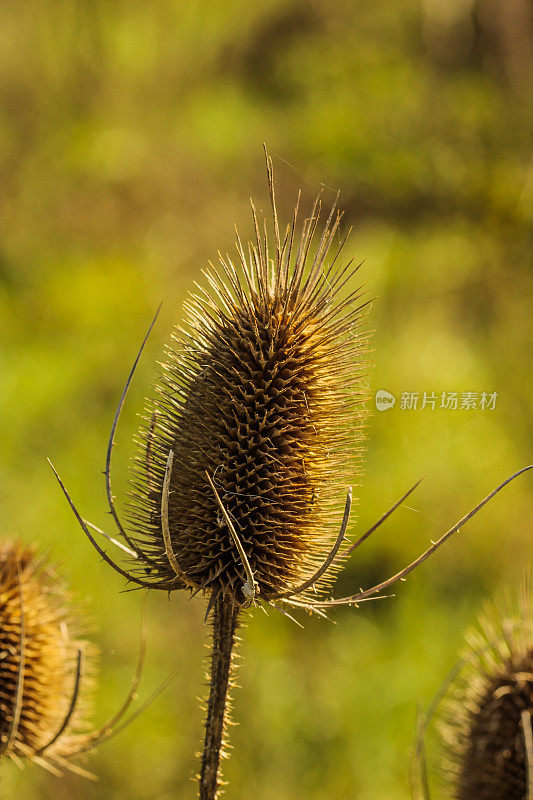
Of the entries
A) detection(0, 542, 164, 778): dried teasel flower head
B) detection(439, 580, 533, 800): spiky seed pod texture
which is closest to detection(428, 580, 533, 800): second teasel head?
detection(439, 580, 533, 800): spiky seed pod texture

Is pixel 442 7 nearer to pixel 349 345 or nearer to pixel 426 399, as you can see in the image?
pixel 426 399

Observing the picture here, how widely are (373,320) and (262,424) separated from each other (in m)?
1.26

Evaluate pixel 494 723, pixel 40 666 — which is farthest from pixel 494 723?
pixel 40 666

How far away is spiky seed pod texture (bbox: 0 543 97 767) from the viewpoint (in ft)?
6.15

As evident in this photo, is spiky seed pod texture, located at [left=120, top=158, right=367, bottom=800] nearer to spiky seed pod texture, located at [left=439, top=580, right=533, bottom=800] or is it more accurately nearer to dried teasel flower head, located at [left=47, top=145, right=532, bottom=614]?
dried teasel flower head, located at [left=47, top=145, right=532, bottom=614]

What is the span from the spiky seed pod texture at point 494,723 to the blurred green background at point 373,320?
740 millimetres

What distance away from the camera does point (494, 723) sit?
2.00m

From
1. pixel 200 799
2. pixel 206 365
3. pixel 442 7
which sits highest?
pixel 442 7

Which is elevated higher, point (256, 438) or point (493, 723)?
point (256, 438)

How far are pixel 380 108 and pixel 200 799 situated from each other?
2361mm

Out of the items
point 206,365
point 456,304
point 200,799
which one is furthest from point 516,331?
point 200,799

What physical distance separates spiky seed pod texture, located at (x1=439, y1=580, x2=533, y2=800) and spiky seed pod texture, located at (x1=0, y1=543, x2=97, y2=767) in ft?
3.48

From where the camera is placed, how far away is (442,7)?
11.2 ft

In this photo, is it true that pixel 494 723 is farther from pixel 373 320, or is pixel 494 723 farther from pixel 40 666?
pixel 373 320
